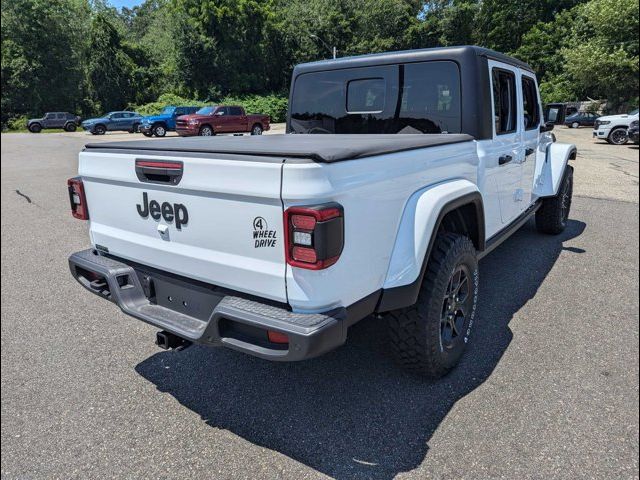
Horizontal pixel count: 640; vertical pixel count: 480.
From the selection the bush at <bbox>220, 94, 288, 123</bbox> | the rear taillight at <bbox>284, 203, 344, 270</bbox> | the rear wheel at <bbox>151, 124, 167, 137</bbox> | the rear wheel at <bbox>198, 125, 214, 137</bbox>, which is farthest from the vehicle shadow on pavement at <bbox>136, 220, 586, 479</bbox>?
the bush at <bbox>220, 94, 288, 123</bbox>

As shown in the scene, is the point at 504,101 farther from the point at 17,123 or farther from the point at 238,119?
the point at 17,123

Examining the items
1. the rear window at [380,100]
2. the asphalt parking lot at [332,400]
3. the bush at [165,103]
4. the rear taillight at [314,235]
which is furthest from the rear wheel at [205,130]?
the rear taillight at [314,235]

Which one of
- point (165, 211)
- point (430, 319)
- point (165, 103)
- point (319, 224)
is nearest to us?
point (319, 224)

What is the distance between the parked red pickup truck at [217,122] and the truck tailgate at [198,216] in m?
20.8

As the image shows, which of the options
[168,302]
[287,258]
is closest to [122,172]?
[168,302]

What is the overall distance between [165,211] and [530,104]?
4033mm

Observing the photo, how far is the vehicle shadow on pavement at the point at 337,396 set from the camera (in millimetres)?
2291

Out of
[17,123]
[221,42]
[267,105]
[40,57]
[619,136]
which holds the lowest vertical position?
[619,136]

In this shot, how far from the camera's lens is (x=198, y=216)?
225cm

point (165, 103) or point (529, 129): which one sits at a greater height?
point (165, 103)

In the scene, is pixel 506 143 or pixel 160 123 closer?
pixel 506 143

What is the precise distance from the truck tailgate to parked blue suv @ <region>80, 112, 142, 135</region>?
29.5m

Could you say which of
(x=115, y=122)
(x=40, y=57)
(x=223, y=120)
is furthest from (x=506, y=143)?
(x=40, y=57)

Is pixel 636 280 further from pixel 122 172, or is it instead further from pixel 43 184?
pixel 43 184
